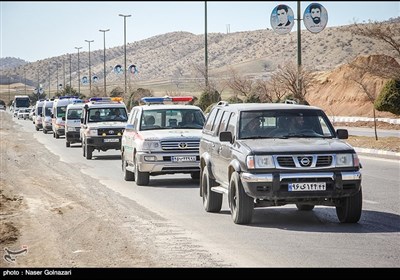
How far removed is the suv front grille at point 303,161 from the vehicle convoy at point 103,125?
→ 62.1 feet

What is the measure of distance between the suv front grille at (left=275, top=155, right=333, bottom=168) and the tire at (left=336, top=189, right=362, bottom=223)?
66cm

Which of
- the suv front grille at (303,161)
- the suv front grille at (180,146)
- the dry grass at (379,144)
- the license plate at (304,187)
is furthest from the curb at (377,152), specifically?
the license plate at (304,187)

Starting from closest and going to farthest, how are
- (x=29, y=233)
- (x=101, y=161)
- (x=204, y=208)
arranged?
(x=29, y=233) < (x=204, y=208) < (x=101, y=161)

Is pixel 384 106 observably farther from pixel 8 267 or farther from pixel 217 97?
pixel 8 267

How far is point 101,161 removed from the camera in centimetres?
3114

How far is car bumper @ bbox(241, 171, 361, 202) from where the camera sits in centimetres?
1319

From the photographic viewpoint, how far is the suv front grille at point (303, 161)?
13344 mm

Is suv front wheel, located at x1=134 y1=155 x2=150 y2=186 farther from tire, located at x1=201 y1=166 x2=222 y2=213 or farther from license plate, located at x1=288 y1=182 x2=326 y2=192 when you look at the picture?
license plate, located at x1=288 y1=182 x2=326 y2=192

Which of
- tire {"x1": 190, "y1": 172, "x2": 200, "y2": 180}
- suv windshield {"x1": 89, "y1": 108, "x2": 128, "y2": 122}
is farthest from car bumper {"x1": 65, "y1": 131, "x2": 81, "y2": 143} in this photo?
tire {"x1": 190, "y1": 172, "x2": 200, "y2": 180}

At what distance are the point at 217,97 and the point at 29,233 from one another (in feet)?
181

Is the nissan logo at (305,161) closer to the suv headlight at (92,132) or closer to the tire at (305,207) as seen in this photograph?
the tire at (305,207)

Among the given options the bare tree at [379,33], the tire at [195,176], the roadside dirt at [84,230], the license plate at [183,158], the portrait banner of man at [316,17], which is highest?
the portrait banner of man at [316,17]

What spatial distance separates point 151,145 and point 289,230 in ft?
27.2
